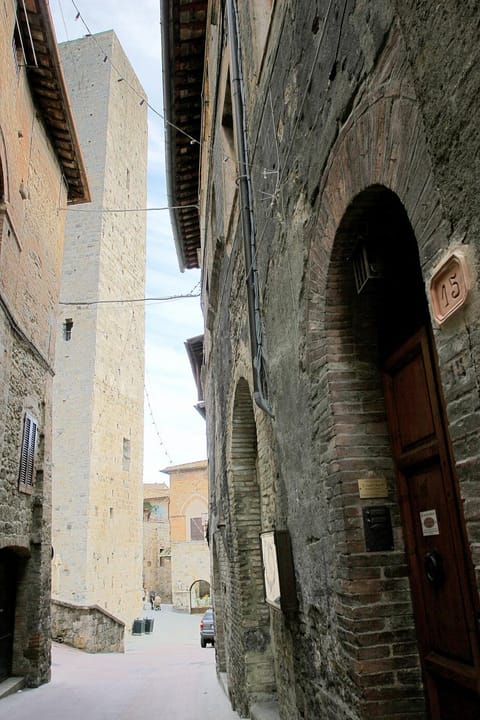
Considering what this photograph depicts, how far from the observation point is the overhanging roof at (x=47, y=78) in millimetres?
9039

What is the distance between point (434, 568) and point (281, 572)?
1419mm

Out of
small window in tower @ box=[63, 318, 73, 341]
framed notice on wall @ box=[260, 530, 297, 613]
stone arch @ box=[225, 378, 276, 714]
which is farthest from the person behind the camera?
small window in tower @ box=[63, 318, 73, 341]

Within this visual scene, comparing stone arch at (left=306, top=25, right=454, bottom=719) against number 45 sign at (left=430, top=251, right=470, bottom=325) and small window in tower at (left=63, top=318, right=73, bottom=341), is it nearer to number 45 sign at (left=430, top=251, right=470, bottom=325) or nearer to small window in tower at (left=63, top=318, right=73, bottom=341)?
number 45 sign at (left=430, top=251, right=470, bottom=325)

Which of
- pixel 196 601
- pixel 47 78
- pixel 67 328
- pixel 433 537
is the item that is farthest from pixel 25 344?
pixel 196 601

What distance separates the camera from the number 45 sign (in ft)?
5.03

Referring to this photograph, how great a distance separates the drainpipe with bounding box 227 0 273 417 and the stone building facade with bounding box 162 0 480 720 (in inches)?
1.1

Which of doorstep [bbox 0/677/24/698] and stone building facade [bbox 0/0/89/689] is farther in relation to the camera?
stone building facade [bbox 0/0/89/689]

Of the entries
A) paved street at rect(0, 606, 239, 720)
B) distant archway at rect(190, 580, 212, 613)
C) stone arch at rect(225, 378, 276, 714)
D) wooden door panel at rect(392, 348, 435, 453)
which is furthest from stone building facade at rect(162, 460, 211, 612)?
wooden door panel at rect(392, 348, 435, 453)

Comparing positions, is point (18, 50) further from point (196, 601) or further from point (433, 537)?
point (196, 601)

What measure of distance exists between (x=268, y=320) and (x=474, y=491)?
2722 millimetres

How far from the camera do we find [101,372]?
19500mm

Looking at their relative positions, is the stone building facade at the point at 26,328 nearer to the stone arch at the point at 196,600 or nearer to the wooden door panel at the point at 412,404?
the wooden door panel at the point at 412,404

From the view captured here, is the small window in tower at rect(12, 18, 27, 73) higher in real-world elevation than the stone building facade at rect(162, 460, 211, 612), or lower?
higher

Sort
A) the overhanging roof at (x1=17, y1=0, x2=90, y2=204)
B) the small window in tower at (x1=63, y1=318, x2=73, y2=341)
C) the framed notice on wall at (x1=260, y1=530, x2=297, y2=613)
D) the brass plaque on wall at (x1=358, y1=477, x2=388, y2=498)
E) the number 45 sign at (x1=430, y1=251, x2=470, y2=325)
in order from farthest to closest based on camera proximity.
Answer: the small window in tower at (x1=63, y1=318, x2=73, y2=341) < the overhanging roof at (x1=17, y1=0, x2=90, y2=204) < the framed notice on wall at (x1=260, y1=530, x2=297, y2=613) < the brass plaque on wall at (x1=358, y1=477, x2=388, y2=498) < the number 45 sign at (x1=430, y1=251, x2=470, y2=325)
